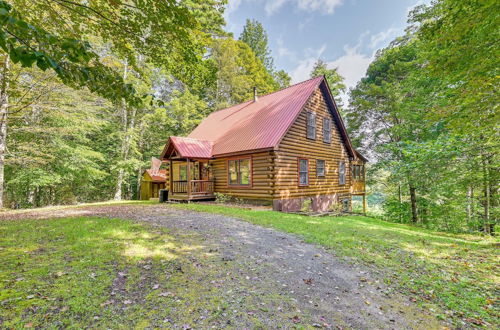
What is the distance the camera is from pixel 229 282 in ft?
12.8

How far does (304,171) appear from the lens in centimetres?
1421

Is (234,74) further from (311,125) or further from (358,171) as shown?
(358,171)

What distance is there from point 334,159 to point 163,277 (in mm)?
15195

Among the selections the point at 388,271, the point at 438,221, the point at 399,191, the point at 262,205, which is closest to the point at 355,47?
the point at 399,191

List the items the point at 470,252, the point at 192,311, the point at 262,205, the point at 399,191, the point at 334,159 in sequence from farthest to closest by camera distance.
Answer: the point at 399,191 → the point at 334,159 → the point at 262,205 → the point at 470,252 → the point at 192,311

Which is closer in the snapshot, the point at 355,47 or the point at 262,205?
the point at 262,205

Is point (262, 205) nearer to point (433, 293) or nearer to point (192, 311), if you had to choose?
point (433, 293)

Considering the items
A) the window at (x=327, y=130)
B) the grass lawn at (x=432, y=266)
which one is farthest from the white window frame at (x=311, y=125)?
the grass lawn at (x=432, y=266)

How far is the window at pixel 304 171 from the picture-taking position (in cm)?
1410

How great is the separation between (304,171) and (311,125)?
10.0 feet

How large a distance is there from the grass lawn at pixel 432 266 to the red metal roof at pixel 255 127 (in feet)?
18.8

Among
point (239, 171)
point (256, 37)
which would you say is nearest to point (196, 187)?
point (239, 171)

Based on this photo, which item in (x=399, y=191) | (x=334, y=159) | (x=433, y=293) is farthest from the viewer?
(x=399, y=191)

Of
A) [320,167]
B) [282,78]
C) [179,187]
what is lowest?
[179,187]
